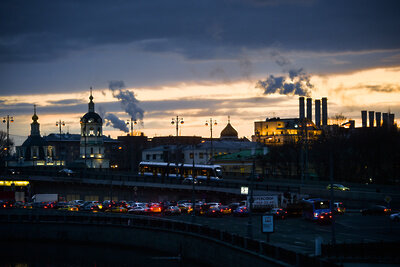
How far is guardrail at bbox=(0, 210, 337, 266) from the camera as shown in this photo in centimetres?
3388

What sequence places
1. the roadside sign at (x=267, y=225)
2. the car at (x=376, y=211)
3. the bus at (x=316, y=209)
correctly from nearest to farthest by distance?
the roadside sign at (x=267, y=225)
the bus at (x=316, y=209)
the car at (x=376, y=211)

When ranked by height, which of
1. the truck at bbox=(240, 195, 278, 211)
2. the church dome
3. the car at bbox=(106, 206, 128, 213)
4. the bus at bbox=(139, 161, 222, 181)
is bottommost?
the car at bbox=(106, 206, 128, 213)

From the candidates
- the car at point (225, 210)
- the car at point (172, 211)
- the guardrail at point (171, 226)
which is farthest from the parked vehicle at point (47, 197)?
the car at point (225, 210)

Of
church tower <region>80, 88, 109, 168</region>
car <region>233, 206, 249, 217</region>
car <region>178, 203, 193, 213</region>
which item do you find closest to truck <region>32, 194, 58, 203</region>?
car <region>178, 203, 193, 213</region>

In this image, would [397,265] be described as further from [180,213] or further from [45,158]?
[45,158]

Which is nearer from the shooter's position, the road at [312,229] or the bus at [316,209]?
the road at [312,229]

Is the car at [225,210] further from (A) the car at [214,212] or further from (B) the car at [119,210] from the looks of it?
(B) the car at [119,210]

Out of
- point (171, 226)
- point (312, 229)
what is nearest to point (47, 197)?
point (171, 226)

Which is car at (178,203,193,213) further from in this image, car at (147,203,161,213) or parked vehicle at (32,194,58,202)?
parked vehicle at (32,194,58,202)

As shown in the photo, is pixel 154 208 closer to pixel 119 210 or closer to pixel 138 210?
pixel 138 210

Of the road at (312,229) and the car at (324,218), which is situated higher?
the car at (324,218)

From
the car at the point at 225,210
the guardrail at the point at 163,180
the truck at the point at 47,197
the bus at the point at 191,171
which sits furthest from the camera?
the truck at the point at 47,197

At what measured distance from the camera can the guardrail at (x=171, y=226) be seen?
111ft

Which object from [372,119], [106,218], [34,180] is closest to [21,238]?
[106,218]
